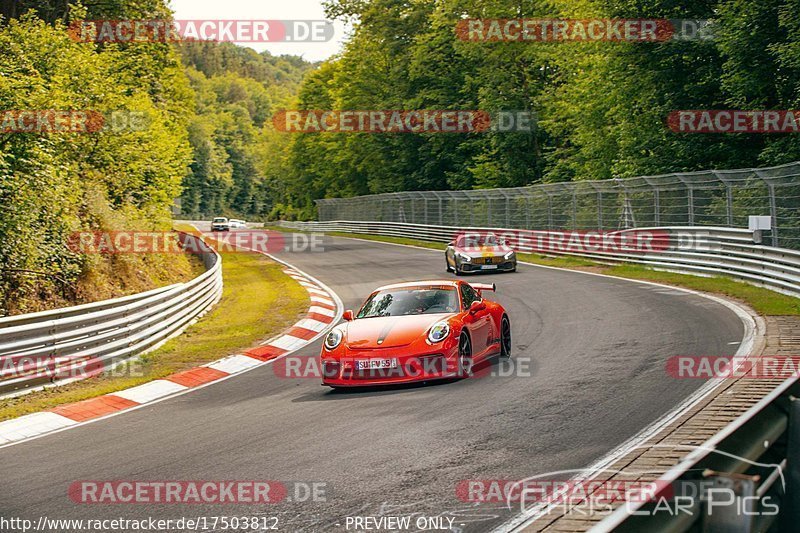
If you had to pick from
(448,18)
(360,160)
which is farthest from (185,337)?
(360,160)

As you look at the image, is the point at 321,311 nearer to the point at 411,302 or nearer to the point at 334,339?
the point at 411,302

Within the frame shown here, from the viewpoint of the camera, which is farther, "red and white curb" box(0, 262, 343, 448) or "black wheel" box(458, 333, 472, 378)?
"black wheel" box(458, 333, 472, 378)

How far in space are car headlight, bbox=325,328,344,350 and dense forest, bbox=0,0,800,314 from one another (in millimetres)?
7588

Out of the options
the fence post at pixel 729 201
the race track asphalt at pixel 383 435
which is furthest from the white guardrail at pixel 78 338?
the fence post at pixel 729 201

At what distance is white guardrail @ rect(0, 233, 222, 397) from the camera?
38.2 feet

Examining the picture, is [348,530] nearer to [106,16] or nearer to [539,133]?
[106,16]

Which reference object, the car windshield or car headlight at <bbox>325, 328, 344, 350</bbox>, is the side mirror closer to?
the car windshield

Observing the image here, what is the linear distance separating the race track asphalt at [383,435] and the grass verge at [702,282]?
87.3 inches

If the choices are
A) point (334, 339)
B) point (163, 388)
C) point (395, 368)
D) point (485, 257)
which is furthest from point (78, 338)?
point (485, 257)

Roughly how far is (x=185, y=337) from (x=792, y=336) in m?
11.0

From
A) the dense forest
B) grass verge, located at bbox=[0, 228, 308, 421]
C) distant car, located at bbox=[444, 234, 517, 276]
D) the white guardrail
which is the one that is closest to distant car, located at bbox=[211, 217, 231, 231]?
the dense forest

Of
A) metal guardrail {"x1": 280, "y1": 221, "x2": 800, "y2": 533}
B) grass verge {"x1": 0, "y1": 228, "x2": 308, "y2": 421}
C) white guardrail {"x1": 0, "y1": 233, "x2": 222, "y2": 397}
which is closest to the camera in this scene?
metal guardrail {"x1": 280, "y1": 221, "x2": 800, "y2": 533}

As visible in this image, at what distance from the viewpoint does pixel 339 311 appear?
21.1 meters

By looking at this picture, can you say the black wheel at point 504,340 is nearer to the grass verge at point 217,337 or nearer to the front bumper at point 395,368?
the front bumper at point 395,368
